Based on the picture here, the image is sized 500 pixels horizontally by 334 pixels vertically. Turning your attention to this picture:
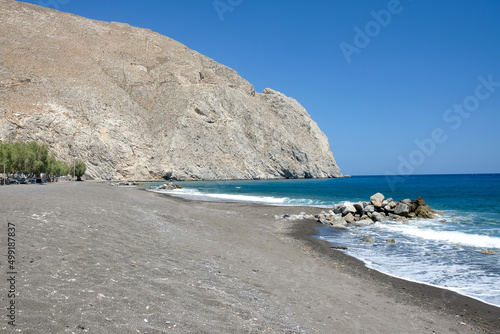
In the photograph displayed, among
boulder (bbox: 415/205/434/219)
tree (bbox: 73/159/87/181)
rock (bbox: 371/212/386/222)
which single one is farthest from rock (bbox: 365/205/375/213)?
tree (bbox: 73/159/87/181)

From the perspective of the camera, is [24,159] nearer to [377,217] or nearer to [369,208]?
[369,208]

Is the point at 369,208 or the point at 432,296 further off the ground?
the point at 369,208

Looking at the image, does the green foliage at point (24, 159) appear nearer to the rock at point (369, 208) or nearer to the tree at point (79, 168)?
the tree at point (79, 168)

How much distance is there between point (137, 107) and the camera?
97812 mm

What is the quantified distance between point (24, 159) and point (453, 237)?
5529cm

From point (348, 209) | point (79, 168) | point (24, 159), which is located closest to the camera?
point (348, 209)

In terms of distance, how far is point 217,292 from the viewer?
6949 millimetres

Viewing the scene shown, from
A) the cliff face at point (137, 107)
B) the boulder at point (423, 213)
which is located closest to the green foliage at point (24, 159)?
the cliff face at point (137, 107)

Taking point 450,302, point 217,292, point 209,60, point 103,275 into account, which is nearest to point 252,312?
point 217,292

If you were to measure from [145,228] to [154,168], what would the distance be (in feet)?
266

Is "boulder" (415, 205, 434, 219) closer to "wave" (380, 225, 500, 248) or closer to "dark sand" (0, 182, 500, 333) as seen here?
"wave" (380, 225, 500, 248)

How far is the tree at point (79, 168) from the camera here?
74.7 m

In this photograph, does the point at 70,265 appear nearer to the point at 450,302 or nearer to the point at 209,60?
the point at 450,302

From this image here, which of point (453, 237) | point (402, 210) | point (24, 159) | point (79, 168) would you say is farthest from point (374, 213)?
point (79, 168)
